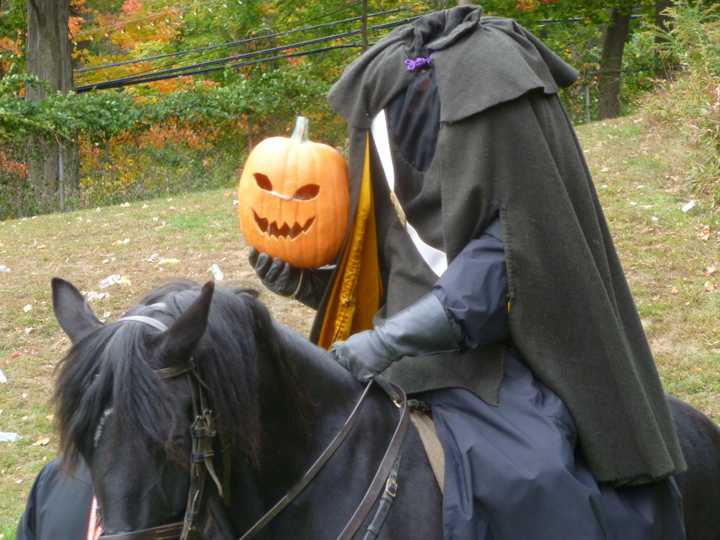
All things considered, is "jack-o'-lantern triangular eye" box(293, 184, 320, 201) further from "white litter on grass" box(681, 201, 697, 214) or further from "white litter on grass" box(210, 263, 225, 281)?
"white litter on grass" box(681, 201, 697, 214)

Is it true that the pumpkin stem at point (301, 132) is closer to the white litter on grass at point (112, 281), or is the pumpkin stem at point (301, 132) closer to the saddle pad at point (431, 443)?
the saddle pad at point (431, 443)

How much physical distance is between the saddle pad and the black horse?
2cm

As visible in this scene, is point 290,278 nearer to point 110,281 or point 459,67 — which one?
point 459,67

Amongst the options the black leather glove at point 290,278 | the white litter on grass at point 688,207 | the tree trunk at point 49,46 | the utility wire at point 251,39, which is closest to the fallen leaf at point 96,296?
the white litter on grass at point 688,207

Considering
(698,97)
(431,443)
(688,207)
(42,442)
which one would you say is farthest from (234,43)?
(431,443)

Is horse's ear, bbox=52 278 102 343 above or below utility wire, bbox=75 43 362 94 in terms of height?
above

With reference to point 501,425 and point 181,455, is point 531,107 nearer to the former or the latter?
point 501,425

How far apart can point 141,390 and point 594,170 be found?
34.9 ft

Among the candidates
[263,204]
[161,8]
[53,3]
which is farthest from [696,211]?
[161,8]

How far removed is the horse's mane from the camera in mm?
2189

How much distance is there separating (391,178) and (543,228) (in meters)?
0.55

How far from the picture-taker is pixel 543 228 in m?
2.82

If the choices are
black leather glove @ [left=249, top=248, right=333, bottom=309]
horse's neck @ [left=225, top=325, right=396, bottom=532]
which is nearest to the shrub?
black leather glove @ [left=249, top=248, right=333, bottom=309]

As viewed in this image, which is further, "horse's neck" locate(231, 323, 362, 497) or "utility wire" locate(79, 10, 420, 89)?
"utility wire" locate(79, 10, 420, 89)
